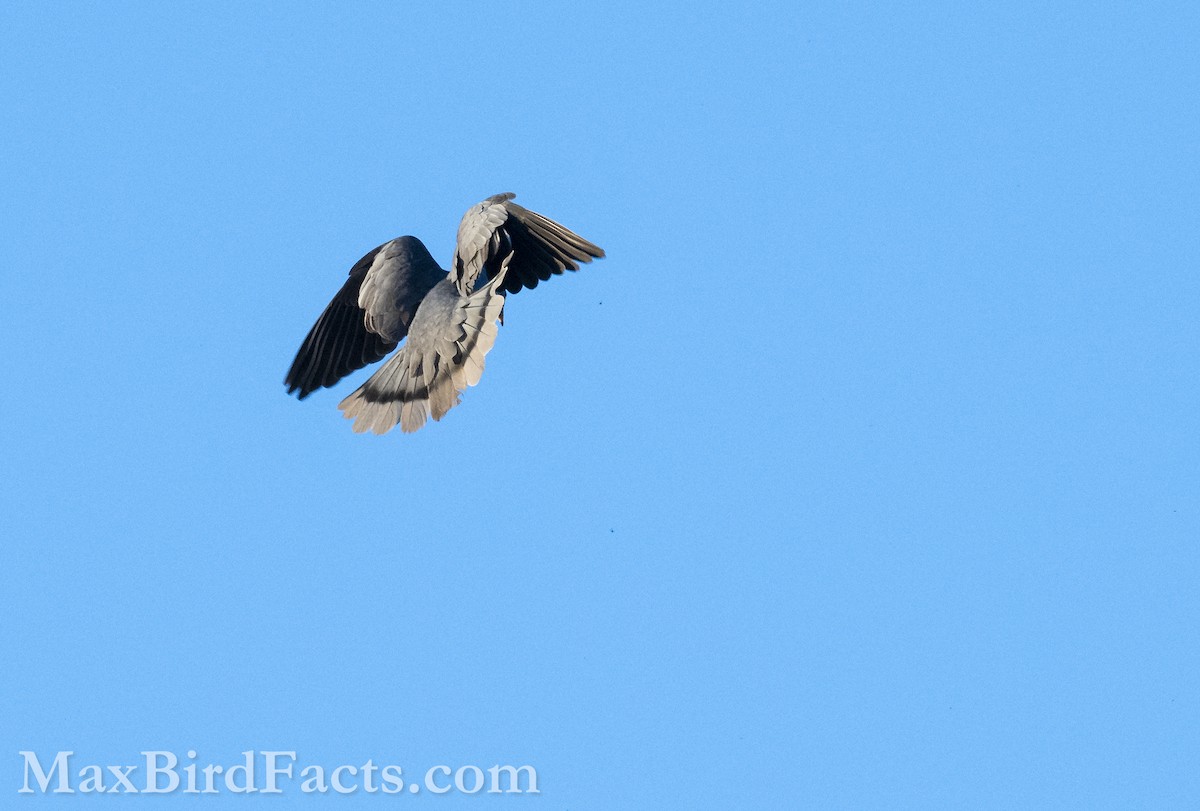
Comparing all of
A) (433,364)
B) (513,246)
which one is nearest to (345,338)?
(513,246)

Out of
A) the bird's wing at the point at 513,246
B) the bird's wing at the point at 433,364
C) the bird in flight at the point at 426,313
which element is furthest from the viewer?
the bird's wing at the point at 513,246

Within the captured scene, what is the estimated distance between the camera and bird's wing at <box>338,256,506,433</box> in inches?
547

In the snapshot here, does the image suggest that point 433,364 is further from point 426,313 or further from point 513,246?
point 513,246

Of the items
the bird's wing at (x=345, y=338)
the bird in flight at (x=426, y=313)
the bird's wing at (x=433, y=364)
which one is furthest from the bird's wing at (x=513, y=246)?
the bird's wing at (x=345, y=338)

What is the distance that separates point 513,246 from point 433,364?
65.4 inches

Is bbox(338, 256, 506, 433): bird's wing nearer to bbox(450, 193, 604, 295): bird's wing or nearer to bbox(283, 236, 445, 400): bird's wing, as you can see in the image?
bbox(450, 193, 604, 295): bird's wing

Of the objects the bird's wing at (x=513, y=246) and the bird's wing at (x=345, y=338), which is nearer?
the bird's wing at (x=513, y=246)

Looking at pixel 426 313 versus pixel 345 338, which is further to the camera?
pixel 345 338

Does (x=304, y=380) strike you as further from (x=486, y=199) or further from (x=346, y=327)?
(x=486, y=199)

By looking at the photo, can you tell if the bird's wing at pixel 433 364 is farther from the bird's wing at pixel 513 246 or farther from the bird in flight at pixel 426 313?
the bird's wing at pixel 513 246

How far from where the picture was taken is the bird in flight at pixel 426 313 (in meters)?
14.0

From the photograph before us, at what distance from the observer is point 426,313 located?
1446 cm

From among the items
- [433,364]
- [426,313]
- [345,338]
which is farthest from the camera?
[345,338]

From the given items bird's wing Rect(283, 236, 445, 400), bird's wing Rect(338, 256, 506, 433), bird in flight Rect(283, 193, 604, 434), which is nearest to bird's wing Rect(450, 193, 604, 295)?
bird in flight Rect(283, 193, 604, 434)
